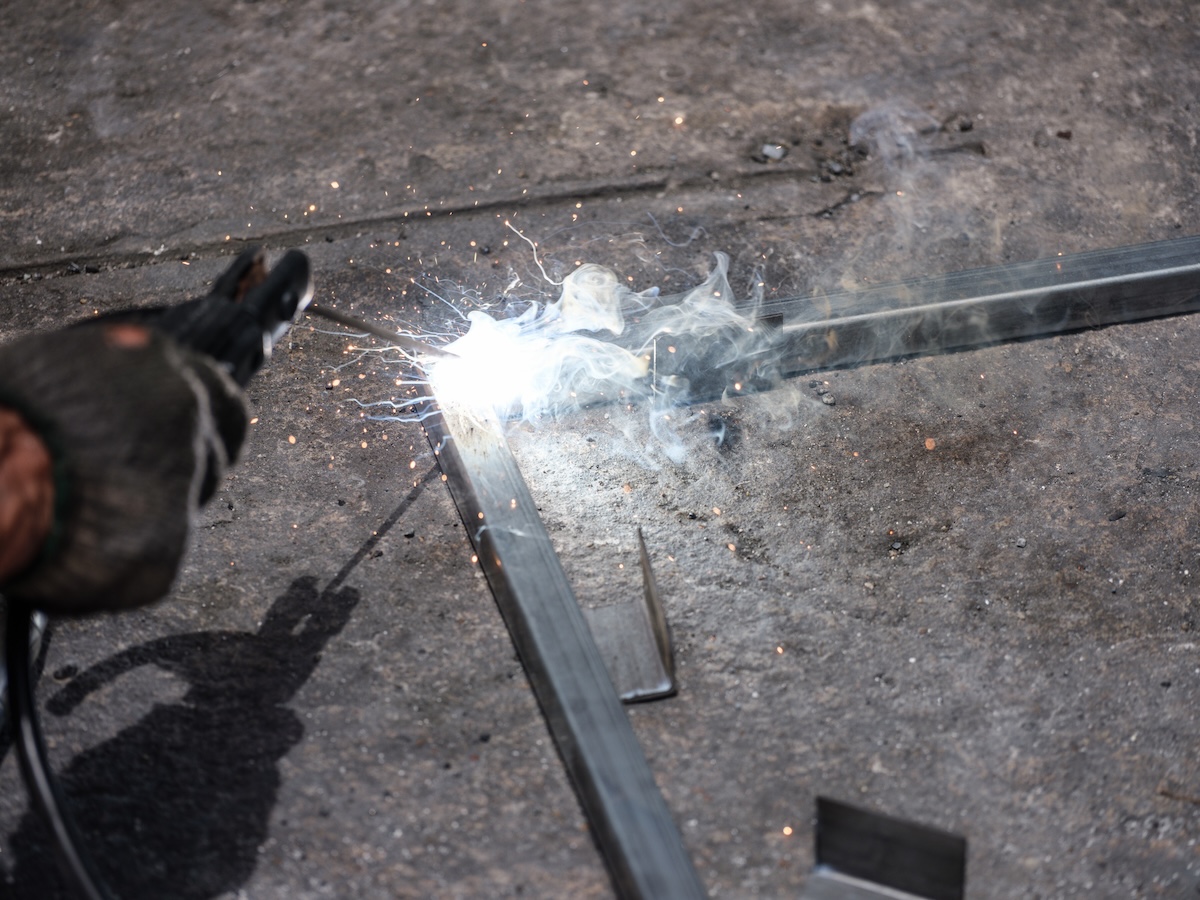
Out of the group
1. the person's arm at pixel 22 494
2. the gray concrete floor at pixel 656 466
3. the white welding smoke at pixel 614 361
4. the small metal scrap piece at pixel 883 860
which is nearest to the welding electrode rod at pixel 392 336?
the white welding smoke at pixel 614 361

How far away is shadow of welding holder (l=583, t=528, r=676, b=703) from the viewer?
8.81ft

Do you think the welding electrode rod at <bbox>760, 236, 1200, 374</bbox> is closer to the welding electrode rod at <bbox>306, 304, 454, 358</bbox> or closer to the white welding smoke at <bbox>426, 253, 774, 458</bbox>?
the white welding smoke at <bbox>426, 253, 774, 458</bbox>

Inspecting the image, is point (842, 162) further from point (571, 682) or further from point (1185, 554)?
point (571, 682)

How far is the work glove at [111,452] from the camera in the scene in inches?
69.9

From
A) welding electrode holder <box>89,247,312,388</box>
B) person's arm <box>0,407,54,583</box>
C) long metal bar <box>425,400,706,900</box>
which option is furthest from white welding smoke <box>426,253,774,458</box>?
person's arm <box>0,407,54,583</box>

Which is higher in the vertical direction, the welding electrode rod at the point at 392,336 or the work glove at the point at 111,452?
the work glove at the point at 111,452

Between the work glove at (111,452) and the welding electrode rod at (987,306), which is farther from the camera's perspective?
the welding electrode rod at (987,306)

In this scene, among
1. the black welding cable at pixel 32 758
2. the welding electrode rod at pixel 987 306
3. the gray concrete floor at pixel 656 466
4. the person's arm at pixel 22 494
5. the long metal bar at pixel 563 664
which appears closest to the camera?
the person's arm at pixel 22 494

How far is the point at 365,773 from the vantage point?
2541 mm

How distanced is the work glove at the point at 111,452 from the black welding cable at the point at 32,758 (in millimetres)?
263

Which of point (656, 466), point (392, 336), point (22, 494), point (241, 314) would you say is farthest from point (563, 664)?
point (22, 494)

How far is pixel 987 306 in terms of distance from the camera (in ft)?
11.3

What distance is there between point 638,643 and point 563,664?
262 millimetres

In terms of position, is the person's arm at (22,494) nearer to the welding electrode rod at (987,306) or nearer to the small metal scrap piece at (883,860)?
the small metal scrap piece at (883,860)
